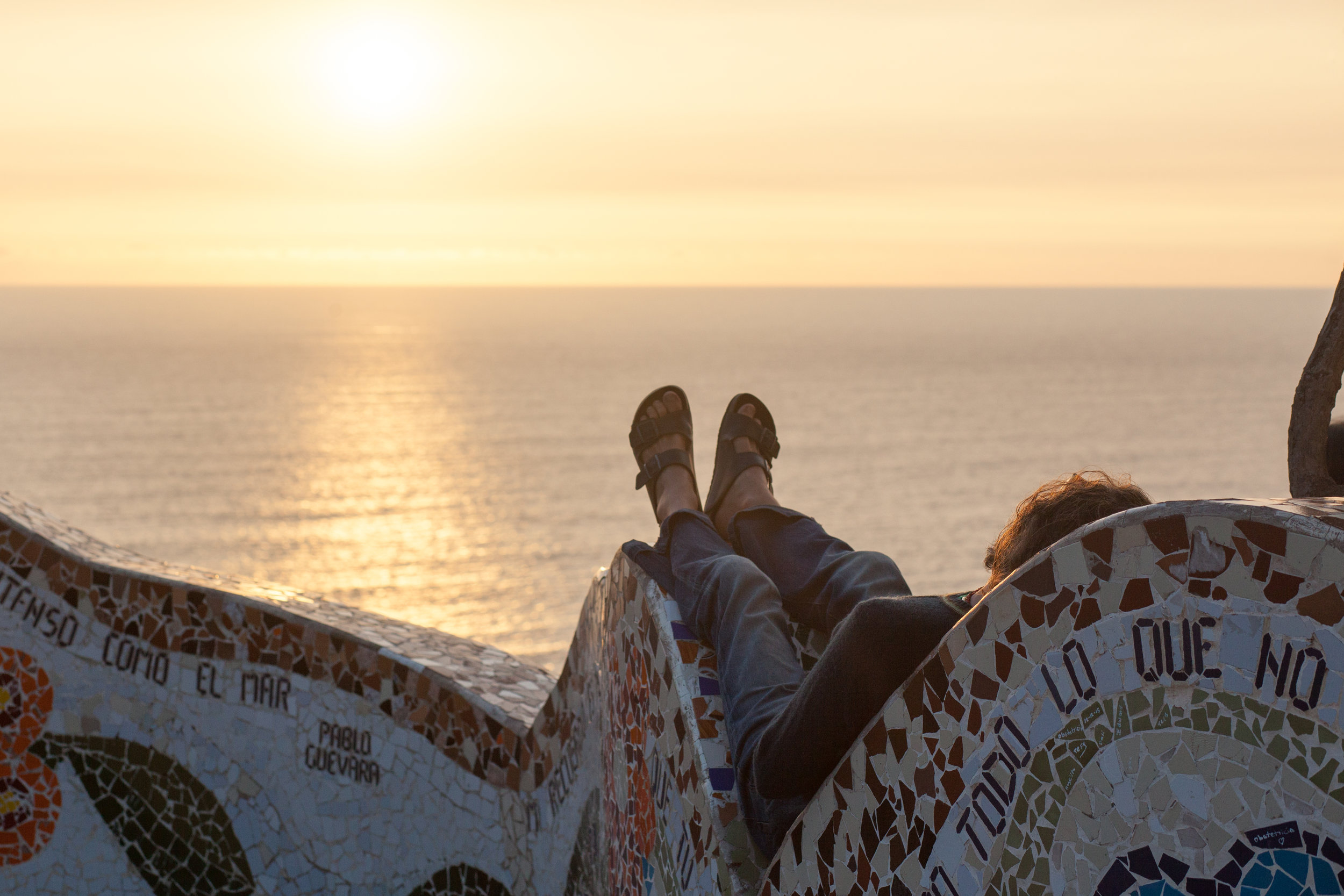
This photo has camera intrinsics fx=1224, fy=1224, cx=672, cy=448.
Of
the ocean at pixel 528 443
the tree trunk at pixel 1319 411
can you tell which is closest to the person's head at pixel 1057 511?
the tree trunk at pixel 1319 411

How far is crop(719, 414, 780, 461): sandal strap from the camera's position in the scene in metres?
4.15

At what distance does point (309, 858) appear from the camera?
4.21 meters

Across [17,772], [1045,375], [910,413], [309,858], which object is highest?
[1045,375]

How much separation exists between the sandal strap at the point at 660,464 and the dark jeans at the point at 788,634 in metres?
0.48

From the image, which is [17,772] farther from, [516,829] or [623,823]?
[623,823]

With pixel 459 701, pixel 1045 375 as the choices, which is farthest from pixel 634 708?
pixel 1045 375

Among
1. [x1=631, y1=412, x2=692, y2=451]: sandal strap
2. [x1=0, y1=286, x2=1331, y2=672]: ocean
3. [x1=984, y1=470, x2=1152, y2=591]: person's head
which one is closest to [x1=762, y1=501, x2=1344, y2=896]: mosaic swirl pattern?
[x1=984, y1=470, x2=1152, y2=591]: person's head

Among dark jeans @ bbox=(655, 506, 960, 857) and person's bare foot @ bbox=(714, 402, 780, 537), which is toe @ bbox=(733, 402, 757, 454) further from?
dark jeans @ bbox=(655, 506, 960, 857)

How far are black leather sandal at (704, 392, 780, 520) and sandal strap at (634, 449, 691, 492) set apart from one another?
0.12 meters

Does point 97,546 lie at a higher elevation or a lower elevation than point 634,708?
higher

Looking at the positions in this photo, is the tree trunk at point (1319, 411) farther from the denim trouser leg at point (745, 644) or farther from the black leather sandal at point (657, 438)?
Answer: the black leather sandal at point (657, 438)

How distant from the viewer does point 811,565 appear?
3.41 meters

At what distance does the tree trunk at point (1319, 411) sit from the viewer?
2.57 meters

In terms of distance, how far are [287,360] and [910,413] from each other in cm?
5456
